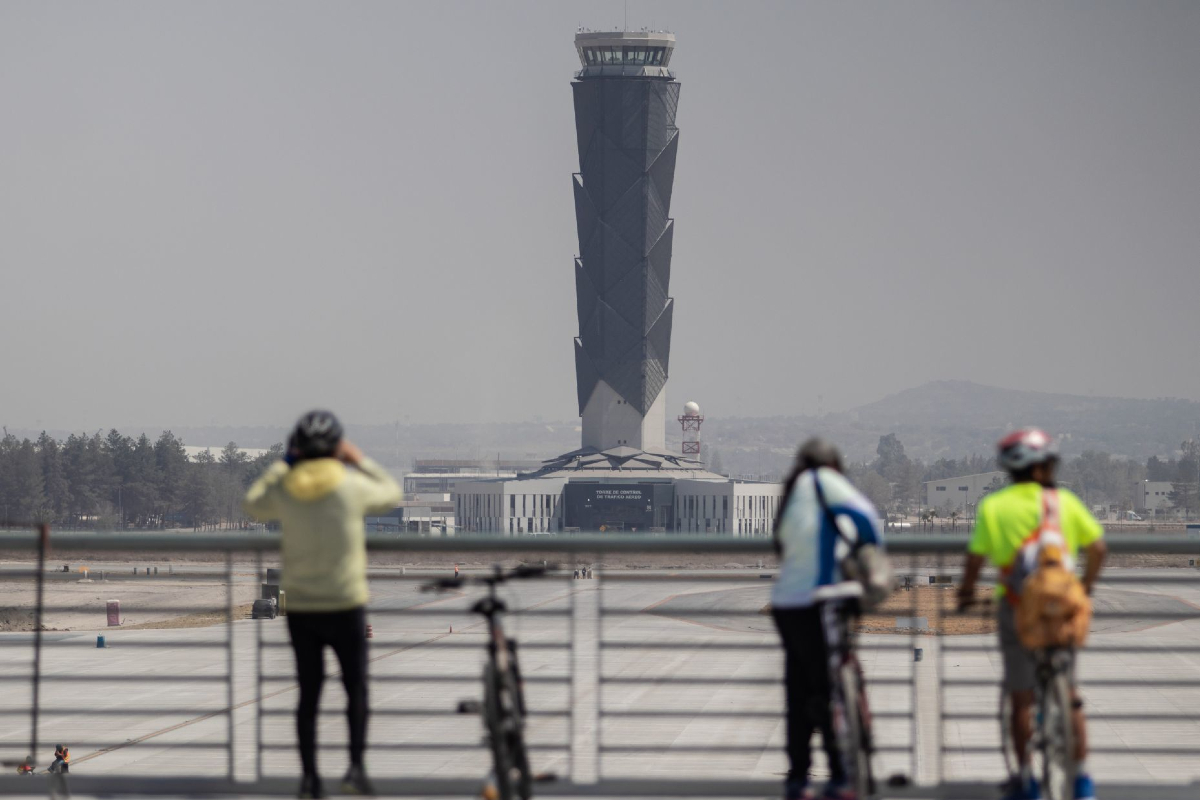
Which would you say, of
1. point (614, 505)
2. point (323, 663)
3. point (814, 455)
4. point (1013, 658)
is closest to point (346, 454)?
point (323, 663)

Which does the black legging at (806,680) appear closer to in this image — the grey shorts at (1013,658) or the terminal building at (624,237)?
the grey shorts at (1013,658)

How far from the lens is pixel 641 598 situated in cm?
9194

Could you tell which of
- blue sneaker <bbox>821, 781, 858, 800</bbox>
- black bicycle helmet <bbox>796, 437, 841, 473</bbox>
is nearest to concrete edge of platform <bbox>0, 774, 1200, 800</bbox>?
blue sneaker <bbox>821, 781, 858, 800</bbox>

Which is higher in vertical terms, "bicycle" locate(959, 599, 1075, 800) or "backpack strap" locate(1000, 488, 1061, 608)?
"backpack strap" locate(1000, 488, 1061, 608)

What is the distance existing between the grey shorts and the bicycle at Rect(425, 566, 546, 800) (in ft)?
7.66

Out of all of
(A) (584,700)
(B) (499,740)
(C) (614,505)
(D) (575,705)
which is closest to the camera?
(B) (499,740)

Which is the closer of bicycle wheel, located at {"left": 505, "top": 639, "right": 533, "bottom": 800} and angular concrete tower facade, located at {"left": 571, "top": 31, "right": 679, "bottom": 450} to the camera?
bicycle wheel, located at {"left": 505, "top": 639, "right": 533, "bottom": 800}

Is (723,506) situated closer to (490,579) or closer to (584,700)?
(584,700)

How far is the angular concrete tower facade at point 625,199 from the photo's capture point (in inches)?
7598

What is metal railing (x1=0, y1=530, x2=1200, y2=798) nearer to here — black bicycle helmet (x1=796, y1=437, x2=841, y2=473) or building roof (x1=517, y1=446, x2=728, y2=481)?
black bicycle helmet (x1=796, y1=437, x2=841, y2=473)

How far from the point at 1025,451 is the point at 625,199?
188 meters

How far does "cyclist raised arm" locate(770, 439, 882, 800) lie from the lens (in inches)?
254

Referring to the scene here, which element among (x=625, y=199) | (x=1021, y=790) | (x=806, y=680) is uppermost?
(x=625, y=199)

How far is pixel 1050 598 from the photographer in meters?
6.48
